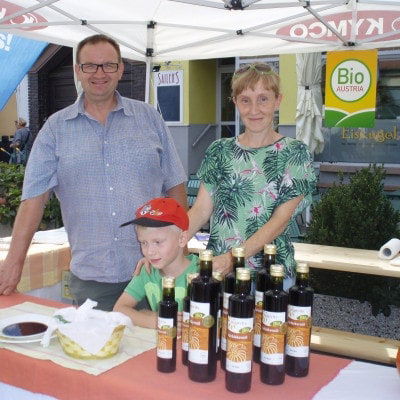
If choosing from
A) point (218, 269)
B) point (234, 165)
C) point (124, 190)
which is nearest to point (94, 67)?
point (124, 190)

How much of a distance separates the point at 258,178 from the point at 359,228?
2877 millimetres

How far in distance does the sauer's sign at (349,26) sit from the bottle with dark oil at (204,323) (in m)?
3.30

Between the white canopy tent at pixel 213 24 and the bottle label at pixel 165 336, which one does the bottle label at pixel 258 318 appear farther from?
the white canopy tent at pixel 213 24

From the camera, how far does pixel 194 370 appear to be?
1616 millimetres

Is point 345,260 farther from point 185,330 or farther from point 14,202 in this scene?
point 14,202

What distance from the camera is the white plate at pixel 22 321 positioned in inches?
77.5

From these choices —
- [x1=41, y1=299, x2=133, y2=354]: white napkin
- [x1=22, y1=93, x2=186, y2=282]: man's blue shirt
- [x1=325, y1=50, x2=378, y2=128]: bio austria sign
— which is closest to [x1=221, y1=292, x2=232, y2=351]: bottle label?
[x1=41, y1=299, x2=133, y2=354]: white napkin

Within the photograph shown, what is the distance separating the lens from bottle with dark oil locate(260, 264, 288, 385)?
4.95 feet

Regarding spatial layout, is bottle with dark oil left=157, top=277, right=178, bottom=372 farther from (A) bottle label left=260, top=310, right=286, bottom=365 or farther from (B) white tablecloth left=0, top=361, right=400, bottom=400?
(B) white tablecloth left=0, top=361, right=400, bottom=400

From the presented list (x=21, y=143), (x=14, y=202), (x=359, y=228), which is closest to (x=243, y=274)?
(x=359, y=228)

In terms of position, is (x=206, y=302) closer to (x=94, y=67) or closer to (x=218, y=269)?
(x=218, y=269)

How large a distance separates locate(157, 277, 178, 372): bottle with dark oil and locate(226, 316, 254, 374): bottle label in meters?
0.22

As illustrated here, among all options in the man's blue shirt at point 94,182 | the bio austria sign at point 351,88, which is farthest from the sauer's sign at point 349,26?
the man's blue shirt at point 94,182

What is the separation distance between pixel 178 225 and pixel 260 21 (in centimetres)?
301
